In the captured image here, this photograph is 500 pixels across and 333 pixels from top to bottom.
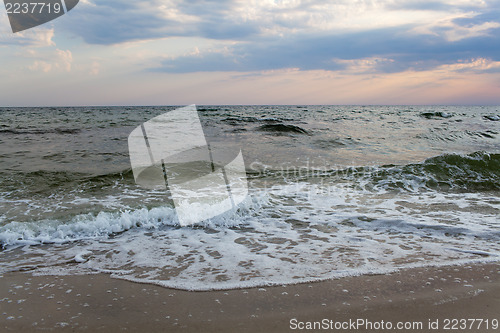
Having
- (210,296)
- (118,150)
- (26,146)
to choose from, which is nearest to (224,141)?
(118,150)

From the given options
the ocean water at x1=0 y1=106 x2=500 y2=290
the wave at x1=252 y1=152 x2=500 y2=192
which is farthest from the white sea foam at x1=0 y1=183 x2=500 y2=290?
the wave at x1=252 y1=152 x2=500 y2=192

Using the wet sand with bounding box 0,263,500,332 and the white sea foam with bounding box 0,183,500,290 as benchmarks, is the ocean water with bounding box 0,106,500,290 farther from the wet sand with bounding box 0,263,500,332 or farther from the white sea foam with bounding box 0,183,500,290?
the wet sand with bounding box 0,263,500,332

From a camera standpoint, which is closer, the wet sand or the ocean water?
the wet sand

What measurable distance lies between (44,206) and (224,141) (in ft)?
26.3

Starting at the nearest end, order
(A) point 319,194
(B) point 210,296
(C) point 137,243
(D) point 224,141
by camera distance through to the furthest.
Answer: (B) point 210,296
(C) point 137,243
(A) point 319,194
(D) point 224,141

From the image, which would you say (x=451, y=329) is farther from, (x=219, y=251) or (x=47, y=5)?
(x=47, y=5)

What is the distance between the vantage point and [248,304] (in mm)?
2332

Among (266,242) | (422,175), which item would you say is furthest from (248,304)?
(422,175)

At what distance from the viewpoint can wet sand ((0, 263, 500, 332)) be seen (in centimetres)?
211

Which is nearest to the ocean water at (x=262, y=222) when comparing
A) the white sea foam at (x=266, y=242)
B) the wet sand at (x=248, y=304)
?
the white sea foam at (x=266, y=242)

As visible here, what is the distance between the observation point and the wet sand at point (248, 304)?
211 centimetres

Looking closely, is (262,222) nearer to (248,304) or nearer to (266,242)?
(266,242)

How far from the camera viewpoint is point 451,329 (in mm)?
2041

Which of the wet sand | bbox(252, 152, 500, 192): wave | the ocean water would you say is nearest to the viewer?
the wet sand
